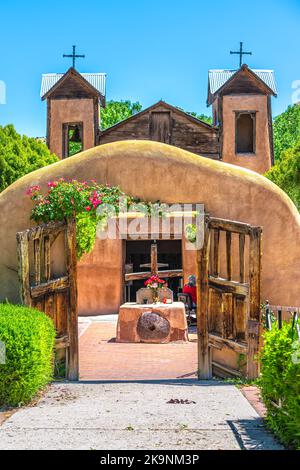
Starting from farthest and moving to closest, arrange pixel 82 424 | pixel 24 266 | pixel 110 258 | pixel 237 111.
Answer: pixel 237 111
pixel 110 258
pixel 24 266
pixel 82 424

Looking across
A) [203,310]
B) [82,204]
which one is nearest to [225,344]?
[203,310]

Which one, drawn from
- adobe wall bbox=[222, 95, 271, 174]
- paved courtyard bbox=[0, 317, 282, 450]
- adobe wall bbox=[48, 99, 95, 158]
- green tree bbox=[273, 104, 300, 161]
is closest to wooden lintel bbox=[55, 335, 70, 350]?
paved courtyard bbox=[0, 317, 282, 450]

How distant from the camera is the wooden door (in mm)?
31750

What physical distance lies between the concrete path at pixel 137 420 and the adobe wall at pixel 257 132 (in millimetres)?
21934

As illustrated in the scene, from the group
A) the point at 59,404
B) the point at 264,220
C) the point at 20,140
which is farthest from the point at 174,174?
the point at 20,140

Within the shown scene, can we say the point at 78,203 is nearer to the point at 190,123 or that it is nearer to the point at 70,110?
the point at 70,110

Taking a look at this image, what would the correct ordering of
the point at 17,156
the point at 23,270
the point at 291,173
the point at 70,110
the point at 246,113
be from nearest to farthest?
the point at 23,270, the point at 291,173, the point at 17,156, the point at 246,113, the point at 70,110

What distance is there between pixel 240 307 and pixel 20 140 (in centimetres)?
1644

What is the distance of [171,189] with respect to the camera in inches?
503

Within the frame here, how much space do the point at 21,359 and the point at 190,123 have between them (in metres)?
24.5

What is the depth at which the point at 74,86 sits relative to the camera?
104 feet

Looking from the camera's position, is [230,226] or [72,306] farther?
[72,306]

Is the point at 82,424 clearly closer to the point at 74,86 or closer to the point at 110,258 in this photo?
the point at 110,258

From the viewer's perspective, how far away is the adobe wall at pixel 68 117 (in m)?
31.2
